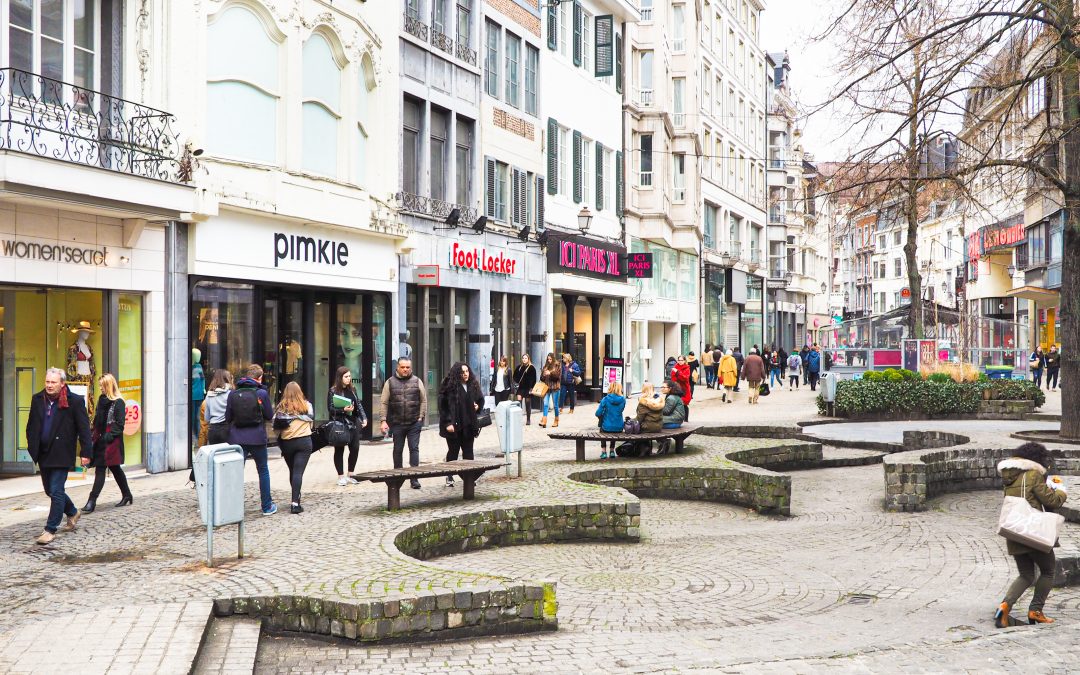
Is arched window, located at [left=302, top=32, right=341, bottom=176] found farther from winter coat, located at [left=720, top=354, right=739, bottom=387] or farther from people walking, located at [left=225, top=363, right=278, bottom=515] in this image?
winter coat, located at [left=720, top=354, right=739, bottom=387]

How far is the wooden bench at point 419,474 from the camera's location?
475 inches

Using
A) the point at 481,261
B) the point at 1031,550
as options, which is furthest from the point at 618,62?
the point at 1031,550

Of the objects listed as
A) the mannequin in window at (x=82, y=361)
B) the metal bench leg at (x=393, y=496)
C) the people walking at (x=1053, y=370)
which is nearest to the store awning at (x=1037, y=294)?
the people walking at (x=1053, y=370)

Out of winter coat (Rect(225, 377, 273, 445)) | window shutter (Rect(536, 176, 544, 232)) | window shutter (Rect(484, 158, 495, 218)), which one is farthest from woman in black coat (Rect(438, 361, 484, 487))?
window shutter (Rect(536, 176, 544, 232))

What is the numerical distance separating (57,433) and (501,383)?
18.0 metres

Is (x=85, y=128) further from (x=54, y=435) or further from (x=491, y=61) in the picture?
(x=491, y=61)

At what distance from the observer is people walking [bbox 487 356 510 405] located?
28.3 meters

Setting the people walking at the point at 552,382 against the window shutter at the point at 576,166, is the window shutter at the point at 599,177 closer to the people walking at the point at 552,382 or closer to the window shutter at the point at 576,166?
the window shutter at the point at 576,166

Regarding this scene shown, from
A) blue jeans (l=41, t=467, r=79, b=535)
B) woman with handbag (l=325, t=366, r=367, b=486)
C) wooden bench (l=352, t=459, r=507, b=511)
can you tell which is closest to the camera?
blue jeans (l=41, t=467, r=79, b=535)

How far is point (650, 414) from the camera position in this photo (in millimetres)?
17391

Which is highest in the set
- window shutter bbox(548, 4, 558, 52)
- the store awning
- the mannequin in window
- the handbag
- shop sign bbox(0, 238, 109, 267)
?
window shutter bbox(548, 4, 558, 52)

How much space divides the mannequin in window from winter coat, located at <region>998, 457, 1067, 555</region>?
1248cm

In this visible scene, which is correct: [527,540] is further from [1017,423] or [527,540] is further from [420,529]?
[1017,423]

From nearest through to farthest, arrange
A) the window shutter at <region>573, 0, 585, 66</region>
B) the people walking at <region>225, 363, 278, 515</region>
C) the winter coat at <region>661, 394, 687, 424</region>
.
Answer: the people walking at <region>225, 363, 278, 515</region>
the winter coat at <region>661, 394, 687, 424</region>
the window shutter at <region>573, 0, 585, 66</region>
